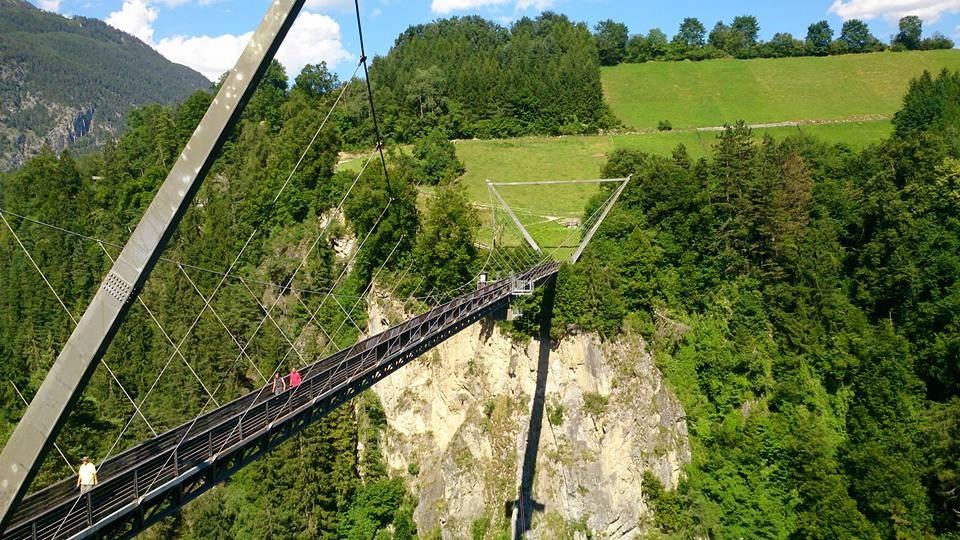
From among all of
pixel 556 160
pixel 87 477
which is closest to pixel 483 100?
pixel 556 160

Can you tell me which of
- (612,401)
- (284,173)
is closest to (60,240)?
(284,173)

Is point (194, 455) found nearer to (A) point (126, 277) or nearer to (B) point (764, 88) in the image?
(A) point (126, 277)

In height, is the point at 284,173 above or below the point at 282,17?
below

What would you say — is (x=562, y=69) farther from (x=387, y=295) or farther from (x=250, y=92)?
(x=250, y=92)

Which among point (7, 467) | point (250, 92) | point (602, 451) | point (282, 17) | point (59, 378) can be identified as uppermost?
point (282, 17)

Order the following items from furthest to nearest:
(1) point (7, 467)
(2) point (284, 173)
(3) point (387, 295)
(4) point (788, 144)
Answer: (2) point (284, 173), (4) point (788, 144), (3) point (387, 295), (1) point (7, 467)
